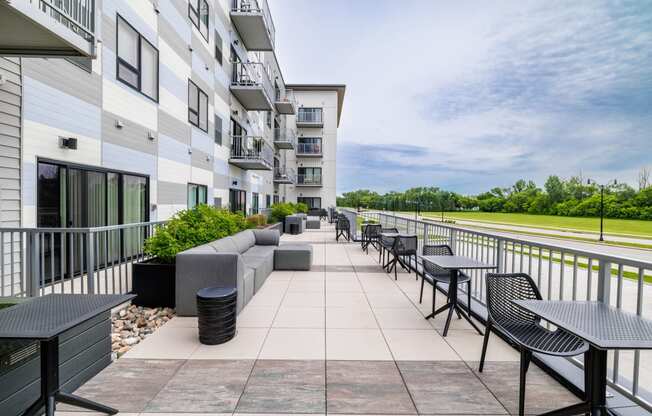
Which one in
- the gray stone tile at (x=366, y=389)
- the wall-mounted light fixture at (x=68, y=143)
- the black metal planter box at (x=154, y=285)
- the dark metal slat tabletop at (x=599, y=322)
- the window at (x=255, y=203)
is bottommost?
the gray stone tile at (x=366, y=389)

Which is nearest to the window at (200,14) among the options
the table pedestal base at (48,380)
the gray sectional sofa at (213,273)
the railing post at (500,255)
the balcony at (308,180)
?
the gray sectional sofa at (213,273)

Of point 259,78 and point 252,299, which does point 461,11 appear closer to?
point 259,78

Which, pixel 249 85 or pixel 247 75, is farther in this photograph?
pixel 247 75

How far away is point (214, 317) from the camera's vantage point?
3.54 m

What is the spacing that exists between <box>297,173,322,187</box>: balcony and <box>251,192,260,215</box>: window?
10.8 m

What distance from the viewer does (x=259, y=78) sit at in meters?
15.9

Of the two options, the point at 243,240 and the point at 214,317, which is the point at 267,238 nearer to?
the point at 243,240

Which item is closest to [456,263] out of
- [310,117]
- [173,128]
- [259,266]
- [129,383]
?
[259,266]

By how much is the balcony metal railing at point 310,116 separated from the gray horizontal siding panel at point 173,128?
21.5 metres

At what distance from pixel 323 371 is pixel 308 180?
94.2 feet

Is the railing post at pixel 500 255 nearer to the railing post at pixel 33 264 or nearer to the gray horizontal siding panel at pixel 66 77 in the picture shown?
the railing post at pixel 33 264

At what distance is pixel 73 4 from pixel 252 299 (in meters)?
4.88

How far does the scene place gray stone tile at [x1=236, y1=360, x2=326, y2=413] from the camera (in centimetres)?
245

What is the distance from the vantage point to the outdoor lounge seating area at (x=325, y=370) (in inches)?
98.4
